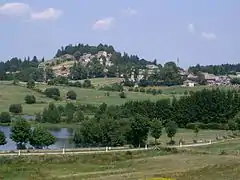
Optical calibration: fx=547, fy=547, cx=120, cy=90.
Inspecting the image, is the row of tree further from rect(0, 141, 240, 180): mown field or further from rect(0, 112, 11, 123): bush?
rect(0, 141, 240, 180): mown field

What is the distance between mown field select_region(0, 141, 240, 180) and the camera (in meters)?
46.0

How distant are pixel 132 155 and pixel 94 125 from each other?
3827 cm

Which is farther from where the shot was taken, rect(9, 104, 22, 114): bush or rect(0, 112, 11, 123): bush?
rect(9, 104, 22, 114): bush

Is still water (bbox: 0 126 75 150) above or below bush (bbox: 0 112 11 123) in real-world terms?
below

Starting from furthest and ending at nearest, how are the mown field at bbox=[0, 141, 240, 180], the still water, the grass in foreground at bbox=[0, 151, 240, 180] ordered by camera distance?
1. the still water
2. the grass in foreground at bbox=[0, 151, 240, 180]
3. the mown field at bbox=[0, 141, 240, 180]

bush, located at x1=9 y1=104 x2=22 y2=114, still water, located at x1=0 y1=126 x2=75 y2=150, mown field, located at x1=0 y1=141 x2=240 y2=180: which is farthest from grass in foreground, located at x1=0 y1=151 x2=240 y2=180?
bush, located at x1=9 y1=104 x2=22 y2=114

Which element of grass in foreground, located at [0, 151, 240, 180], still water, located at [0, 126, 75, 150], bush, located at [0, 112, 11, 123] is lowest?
still water, located at [0, 126, 75, 150]

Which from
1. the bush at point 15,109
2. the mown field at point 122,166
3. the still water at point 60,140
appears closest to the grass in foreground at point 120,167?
the mown field at point 122,166

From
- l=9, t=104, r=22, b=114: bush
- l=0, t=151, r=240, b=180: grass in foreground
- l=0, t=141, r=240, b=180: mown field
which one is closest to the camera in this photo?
l=0, t=141, r=240, b=180: mown field

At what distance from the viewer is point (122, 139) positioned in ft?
329

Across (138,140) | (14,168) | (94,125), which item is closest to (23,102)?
(94,125)

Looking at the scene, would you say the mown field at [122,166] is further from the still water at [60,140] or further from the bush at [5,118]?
the bush at [5,118]

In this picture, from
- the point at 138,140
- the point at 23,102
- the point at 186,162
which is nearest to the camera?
the point at 186,162

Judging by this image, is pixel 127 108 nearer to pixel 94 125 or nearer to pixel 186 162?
pixel 94 125
